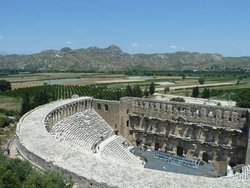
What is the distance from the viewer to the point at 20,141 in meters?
26.8

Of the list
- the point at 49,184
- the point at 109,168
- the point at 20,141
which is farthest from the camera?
the point at 20,141

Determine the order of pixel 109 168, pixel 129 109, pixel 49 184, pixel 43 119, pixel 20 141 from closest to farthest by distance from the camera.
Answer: pixel 49 184
pixel 109 168
pixel 20 141
pixel 43 119
pixel 129 109

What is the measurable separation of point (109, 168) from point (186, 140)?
24.7 metres

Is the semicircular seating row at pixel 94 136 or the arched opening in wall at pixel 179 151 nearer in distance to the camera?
the semicircular seating row at pixel 94 136

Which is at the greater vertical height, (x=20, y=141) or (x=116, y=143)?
Answer: (x=20, y=141)

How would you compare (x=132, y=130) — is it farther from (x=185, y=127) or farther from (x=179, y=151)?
(x=185, y=127)

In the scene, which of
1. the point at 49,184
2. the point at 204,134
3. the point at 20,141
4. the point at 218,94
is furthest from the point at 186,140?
the point at 218,94

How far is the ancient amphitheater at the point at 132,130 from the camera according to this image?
29.9m

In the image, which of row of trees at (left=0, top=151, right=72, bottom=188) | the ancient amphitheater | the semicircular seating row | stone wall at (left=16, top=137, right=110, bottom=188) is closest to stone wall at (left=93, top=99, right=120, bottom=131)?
the ancient amphitheater

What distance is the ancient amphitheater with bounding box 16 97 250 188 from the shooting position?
2991 cm

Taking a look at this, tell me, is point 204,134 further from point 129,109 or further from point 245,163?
point 129,109

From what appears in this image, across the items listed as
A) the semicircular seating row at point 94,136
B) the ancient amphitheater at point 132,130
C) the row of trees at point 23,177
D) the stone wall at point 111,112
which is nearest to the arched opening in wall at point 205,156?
the ancient amphitheater at point 132,130

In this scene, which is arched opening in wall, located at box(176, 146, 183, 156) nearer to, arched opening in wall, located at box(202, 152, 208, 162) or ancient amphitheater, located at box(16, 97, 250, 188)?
ancient amphitheater, located at box(16, 97, 250, 188)

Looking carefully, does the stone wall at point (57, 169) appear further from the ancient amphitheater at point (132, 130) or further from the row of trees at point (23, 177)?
the row of trees at point (23, 177)
